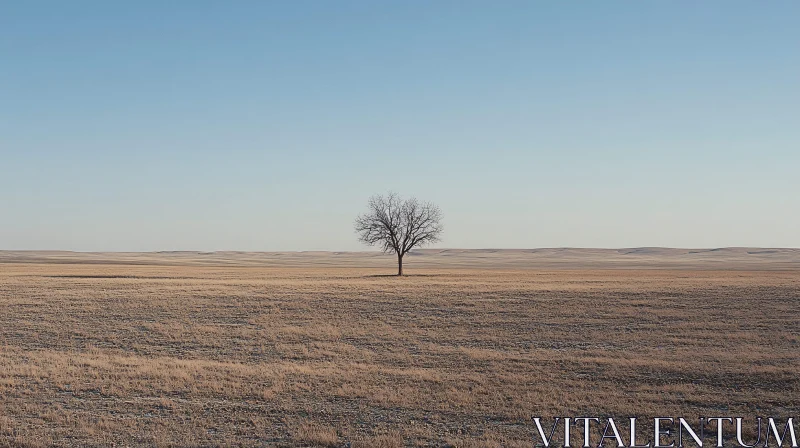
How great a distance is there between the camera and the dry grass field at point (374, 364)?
13.3m

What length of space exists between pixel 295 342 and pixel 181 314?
9675 millimetres

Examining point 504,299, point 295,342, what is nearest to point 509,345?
point 295,342

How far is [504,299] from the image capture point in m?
37.1

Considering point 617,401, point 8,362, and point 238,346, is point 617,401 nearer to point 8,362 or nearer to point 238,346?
point 238,346

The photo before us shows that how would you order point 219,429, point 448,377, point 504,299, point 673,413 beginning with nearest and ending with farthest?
point 219,429 < point 673,413 < point 448,377 < point 504,299

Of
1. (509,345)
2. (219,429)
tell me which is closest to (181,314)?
(509,345)

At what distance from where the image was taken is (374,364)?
2042cm

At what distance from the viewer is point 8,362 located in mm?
20141

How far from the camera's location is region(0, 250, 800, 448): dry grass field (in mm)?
13336

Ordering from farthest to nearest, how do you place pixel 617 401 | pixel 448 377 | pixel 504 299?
pixel 504 299 < pixel 448 377 < pixel 617 401

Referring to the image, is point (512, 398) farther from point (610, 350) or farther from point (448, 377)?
point (610, 350)

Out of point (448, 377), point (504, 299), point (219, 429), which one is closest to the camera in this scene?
point (219, 429)

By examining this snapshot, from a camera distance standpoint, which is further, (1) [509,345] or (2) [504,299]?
(2) [504,299]

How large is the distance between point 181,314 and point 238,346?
8.92 m
